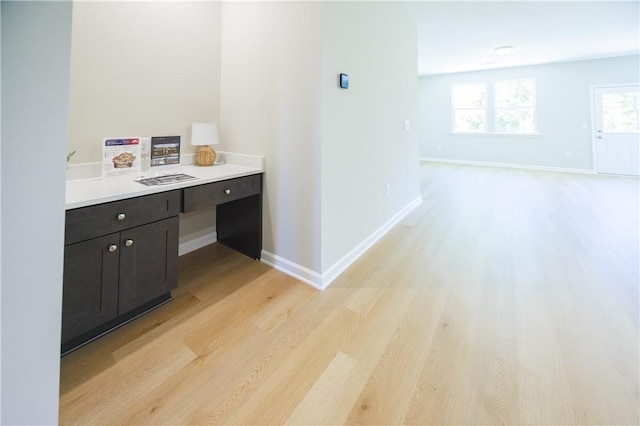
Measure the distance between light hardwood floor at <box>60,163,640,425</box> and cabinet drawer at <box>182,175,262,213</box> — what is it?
60cm

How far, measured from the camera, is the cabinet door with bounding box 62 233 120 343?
1.38 metres

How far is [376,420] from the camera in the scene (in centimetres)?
113

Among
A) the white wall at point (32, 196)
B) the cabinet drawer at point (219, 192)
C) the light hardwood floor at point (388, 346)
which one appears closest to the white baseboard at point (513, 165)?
the light hardwood floor at point (388, 346)

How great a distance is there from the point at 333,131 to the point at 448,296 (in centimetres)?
139

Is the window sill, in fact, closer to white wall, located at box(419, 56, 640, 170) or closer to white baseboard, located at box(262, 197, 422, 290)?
white wall, located at box(419, 56, 640, 170)

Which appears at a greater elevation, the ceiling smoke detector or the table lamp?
the ceiling smoke detector

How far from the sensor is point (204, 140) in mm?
2459

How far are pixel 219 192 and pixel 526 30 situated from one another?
5316mm

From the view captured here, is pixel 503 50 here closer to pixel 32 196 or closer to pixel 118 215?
pixel 118 215

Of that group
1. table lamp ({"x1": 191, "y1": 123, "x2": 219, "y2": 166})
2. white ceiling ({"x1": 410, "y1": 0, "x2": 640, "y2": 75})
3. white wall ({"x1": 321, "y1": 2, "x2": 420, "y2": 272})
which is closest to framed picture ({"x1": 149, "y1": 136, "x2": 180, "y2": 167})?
table lamp ({"x1": 191, "y1": 123, "x2": 219, "y2": 166})

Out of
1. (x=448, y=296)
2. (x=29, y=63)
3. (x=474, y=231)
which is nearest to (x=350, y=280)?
(x=448, y=296)

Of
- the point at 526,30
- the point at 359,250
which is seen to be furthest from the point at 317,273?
the point at 526,30

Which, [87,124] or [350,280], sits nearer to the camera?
[87,124]

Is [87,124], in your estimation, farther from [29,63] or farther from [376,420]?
[376,420]
